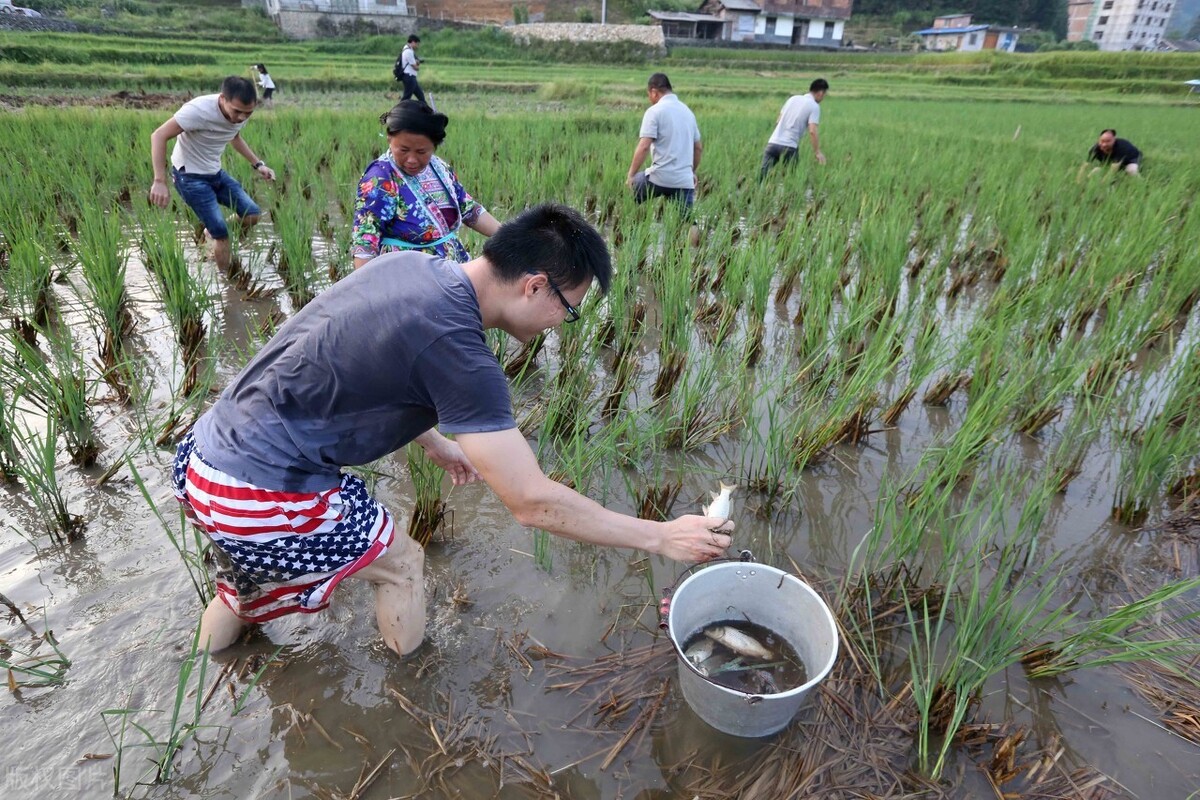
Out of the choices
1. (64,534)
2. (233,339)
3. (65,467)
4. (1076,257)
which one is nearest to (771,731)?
(64,534)

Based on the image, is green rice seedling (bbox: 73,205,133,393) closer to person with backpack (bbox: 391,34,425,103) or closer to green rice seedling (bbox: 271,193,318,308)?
green rice seedling (bbox: 271,193,318,308)

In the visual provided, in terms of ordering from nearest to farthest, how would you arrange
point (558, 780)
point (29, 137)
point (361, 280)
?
point (361, 280) → point (558, 780) → point (29, 137)

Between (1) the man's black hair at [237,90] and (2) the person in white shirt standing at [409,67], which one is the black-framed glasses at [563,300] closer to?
(1) the man's black hair at [237,90]

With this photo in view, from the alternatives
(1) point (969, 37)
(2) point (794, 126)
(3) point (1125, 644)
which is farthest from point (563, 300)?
(1) point (969, 37)

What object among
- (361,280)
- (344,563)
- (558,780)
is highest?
(361,280)

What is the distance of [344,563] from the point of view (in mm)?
1454

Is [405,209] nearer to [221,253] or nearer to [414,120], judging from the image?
[414,120]

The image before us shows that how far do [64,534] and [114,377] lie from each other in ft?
3.07

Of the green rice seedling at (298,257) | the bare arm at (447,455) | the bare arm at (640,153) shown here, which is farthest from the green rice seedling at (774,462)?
the bare arm at (640,153)

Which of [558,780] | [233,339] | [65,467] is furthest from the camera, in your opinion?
[233,339]

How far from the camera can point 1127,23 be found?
209 feet

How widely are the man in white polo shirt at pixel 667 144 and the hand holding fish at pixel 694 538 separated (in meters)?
3.64

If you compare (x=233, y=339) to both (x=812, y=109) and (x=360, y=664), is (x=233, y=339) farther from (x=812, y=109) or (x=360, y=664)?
(x=812, y=109)

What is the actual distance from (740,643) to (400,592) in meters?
0.91
